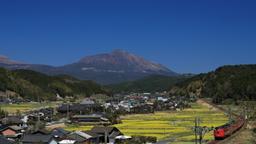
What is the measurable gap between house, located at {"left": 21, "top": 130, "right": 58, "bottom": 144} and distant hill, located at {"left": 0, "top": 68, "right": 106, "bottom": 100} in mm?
70657

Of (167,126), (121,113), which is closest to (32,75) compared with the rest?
(121,113)

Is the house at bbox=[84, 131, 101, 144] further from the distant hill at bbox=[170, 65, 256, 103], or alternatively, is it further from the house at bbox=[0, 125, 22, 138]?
the distant hill at bbox=[170, 65, 256, 103]

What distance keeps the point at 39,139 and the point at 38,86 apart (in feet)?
294

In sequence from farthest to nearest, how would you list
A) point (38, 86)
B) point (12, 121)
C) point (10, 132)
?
point (38, 86), point (12, 121), point (10, 132)

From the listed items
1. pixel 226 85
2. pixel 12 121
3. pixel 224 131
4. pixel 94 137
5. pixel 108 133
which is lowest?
pixel 94 137

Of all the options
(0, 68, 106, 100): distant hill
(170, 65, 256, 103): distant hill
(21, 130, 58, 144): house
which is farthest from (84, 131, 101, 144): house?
(0, 68, 106, 100): distant hill

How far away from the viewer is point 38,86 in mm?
118625

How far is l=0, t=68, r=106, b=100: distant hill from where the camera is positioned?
104062mm

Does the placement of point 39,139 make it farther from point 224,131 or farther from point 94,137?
point 224,131

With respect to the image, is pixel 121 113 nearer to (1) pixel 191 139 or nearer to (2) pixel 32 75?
(1) pixel 191 139

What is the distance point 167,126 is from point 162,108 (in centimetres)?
3334

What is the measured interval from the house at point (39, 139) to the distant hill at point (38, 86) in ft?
232

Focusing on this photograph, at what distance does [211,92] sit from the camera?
353 feet

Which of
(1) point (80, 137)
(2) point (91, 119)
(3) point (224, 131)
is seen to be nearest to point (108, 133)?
(1) point (80, 137)
